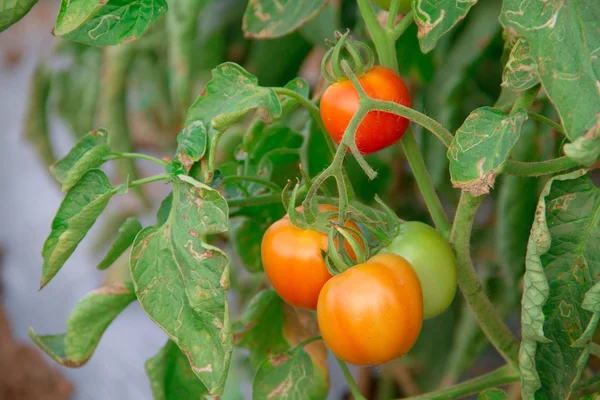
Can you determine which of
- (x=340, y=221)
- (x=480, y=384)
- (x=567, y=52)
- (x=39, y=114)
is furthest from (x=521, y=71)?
(x=39, y=114)

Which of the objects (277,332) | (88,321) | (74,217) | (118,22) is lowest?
(277,332)

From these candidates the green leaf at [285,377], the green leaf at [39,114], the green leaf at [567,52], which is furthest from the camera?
the green leaf at [39,114]

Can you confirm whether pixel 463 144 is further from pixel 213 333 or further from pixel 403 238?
pixel 213 333

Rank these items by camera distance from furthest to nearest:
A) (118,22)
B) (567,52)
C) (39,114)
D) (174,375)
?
(39,114) < (174,375) < (118,22) < (567,52)

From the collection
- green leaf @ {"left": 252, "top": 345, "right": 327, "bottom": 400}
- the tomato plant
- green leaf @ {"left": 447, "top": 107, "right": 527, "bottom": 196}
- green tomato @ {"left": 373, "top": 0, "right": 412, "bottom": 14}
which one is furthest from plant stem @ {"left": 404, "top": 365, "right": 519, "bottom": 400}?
green tomato @ {"left": 373, "top": 0, "right": 412, "bottom": 14}

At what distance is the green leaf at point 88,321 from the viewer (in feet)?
1.93

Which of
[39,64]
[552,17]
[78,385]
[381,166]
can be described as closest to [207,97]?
[552,17]

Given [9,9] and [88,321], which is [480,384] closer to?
[88,321]

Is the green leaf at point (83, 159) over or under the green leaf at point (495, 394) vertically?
over

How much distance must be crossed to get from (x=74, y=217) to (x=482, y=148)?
0.96 ft

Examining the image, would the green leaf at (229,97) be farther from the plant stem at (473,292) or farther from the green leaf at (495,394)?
the green leaf at (495,394)

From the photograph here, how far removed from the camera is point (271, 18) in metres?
0.67

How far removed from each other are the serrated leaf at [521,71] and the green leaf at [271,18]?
0.24 meters

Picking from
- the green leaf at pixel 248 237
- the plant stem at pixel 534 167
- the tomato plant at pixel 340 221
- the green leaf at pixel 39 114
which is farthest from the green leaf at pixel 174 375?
the green leaf at pixel 39 114
